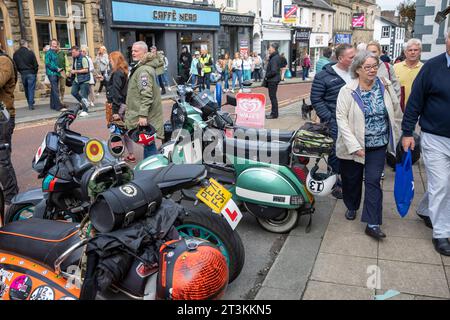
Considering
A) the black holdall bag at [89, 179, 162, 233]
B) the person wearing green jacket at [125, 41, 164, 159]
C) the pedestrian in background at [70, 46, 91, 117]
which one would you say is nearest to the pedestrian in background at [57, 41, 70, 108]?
the pedestrian in background at [70, 46, 91, 117]

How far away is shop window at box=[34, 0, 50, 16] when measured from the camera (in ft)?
50.6

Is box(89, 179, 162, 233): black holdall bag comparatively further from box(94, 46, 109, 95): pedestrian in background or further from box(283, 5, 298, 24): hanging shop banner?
box(283, 5, 298, 24): hanging shop banner

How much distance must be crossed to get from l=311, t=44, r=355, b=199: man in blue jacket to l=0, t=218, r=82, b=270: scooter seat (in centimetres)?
332

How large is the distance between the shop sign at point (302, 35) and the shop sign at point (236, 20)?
7.21 metres

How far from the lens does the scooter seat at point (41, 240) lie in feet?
8.71

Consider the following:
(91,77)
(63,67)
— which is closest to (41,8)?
(63,67)

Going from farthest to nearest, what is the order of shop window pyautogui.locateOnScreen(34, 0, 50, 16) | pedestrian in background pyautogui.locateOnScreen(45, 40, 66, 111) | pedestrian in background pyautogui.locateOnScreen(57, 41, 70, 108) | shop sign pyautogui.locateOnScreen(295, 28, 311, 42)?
shop sign pyautogui.locateOnScreen(295, 28, 311, 42) < shop window pyautogui.locateOnScreen(34, 0, 50, 16) < pedestrian in background pyautogui.locateOnScreen(57, 41, 70, 108) < pedestrian in background pyautogui.locateOnScreen(45, 40, 66, 111)

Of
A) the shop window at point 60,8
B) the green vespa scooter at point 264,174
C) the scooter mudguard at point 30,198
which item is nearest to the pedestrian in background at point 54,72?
the shop window at point 60,8

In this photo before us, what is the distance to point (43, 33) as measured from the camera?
52.1 feet

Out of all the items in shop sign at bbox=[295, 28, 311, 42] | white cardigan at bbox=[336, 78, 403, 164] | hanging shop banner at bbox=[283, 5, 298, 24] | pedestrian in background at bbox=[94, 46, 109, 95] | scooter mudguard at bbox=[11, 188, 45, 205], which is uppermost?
hanging shop banner at bbox=[283, 5, 298, 24]

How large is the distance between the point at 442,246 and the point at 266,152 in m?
1.76

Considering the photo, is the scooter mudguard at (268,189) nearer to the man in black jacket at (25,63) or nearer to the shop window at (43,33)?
the man in black jacket at (25,63)

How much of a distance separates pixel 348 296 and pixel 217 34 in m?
24.6

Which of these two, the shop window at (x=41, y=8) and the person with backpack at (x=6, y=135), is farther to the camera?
the shop window at (x=41, y=8)
